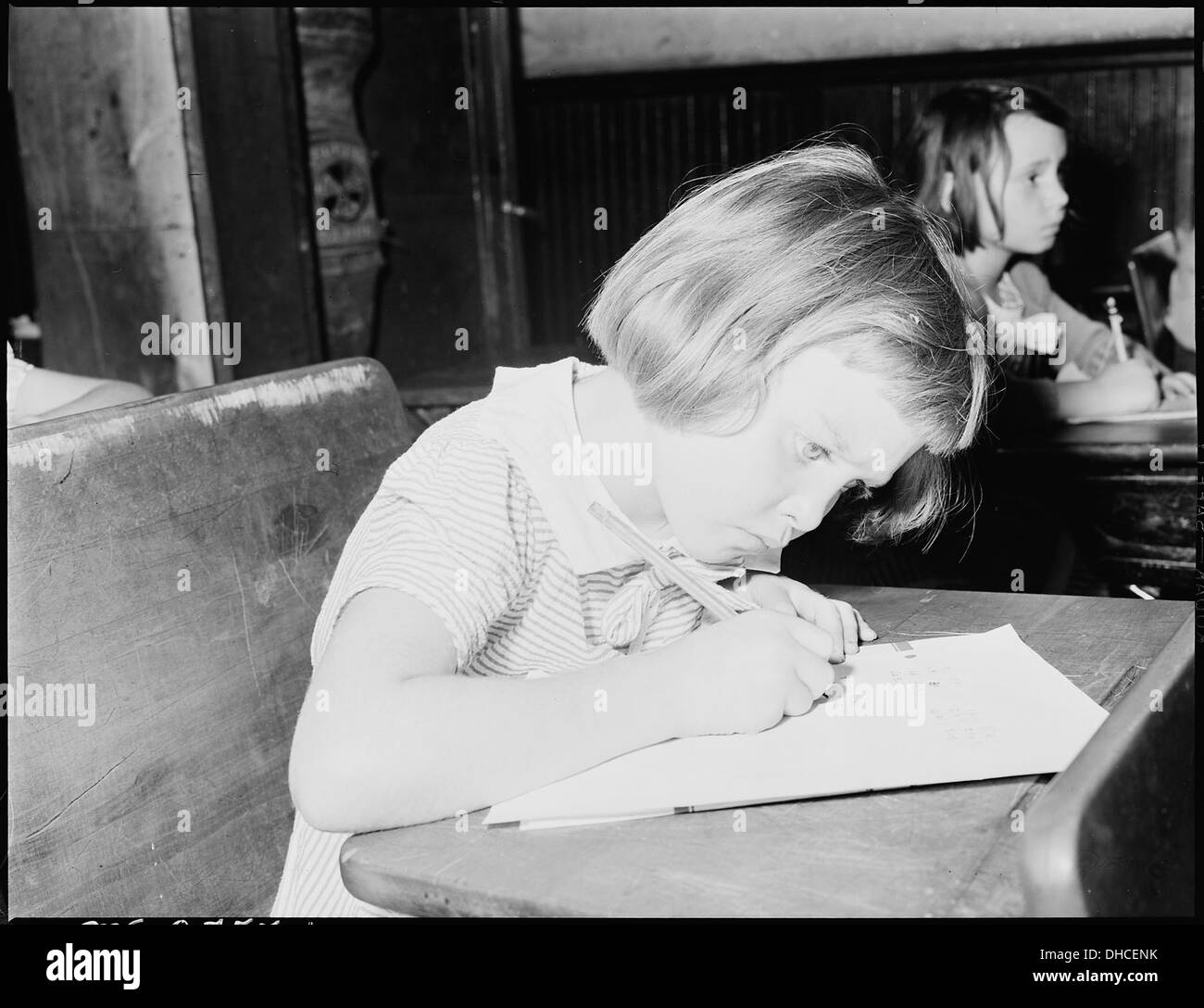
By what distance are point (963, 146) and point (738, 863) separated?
2280 millimetres

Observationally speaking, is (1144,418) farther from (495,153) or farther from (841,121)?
(495,153)

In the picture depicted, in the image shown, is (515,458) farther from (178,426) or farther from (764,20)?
(764,20)

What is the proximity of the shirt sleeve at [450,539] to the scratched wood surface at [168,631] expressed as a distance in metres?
0.19

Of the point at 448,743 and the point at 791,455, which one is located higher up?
the point at 791,455

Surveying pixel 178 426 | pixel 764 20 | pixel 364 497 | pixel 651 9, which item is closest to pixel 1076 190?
pixel 764 20

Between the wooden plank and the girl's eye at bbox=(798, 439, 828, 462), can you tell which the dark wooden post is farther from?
the girl's eye at bbox=(798, 439, 828, 462)

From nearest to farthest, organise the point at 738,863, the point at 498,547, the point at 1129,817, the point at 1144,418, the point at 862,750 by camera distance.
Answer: the point at 1129,817 < the point at 738,863 < the point at 862,750 < the point at 498,547 < the point at 1144,418

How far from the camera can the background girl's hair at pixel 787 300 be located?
3.47 ft

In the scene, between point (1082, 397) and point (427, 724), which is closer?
point (427, 724)

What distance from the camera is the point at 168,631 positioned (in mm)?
1229

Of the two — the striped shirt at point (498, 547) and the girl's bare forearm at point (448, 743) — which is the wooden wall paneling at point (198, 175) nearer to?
the striped shirt at point (498, 547)

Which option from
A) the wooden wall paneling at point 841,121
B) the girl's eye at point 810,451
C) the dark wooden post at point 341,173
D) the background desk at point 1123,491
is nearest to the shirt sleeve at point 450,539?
the girl's eye at point 810,451

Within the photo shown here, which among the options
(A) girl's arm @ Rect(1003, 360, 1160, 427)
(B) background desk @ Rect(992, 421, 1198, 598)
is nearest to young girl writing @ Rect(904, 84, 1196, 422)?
(A) girl's arm @ Rect(1003, 360, 1160, 427)

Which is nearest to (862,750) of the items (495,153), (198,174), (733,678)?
(733,678)
